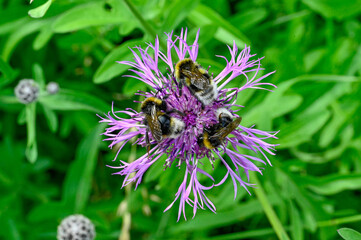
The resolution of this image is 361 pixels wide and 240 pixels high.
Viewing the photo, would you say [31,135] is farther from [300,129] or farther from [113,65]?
[300,129]

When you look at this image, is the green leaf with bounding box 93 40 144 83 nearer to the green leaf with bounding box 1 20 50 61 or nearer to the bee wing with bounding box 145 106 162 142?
the green leaf with bounding box 1 20 50 61

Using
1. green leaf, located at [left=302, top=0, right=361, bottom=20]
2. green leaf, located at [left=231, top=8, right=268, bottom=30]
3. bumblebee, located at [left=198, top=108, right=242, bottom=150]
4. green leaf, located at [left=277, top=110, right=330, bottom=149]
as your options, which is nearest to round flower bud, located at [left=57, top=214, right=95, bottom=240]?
bumblebee, located at [left=198, top=108, right=242, bottom=150]

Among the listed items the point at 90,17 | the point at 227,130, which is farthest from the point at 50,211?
the point at 227,130

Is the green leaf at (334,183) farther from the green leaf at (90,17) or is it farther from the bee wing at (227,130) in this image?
the green leaf at (90,17)

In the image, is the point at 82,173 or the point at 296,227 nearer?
the point at 296,227

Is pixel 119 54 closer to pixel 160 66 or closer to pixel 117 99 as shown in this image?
pixel 160 66

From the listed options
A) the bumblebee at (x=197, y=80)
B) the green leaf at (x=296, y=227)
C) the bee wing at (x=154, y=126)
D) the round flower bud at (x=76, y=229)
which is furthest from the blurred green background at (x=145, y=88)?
the bee wing at (x=154, y=126)

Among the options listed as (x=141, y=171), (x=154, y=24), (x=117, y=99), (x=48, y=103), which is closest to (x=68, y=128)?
(x=117, y=99)
